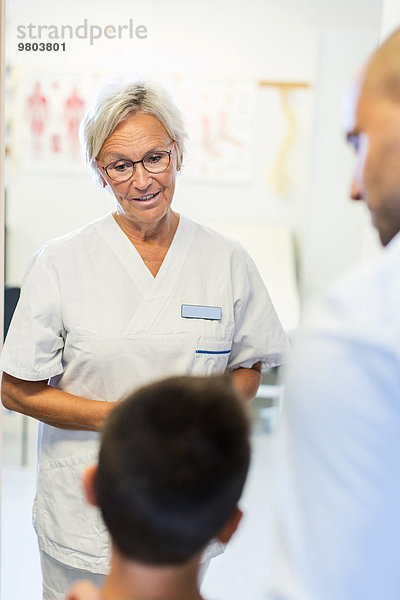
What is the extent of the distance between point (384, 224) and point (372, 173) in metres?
0.05

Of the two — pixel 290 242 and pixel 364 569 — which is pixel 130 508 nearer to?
pixel 364 569

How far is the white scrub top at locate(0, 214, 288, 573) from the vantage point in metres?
1.40

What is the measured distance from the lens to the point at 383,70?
65 centimetres

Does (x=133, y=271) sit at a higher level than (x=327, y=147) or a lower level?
lower

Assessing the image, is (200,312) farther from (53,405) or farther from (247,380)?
(53,405)

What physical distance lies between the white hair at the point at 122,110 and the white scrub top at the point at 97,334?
18 cm

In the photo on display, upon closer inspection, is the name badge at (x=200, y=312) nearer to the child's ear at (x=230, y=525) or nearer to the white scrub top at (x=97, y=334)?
the white scrub top at (x=97, y=334)

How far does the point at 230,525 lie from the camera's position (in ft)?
2.48

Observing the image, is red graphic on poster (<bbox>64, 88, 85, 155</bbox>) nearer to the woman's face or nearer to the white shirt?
the woman's face

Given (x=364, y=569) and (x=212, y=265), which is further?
(x=212, y=265)

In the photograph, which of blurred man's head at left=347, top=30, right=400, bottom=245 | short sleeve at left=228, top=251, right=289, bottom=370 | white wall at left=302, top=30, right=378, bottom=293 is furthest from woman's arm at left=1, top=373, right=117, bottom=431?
white wall at left=302, top=30, right=378, bottom=293

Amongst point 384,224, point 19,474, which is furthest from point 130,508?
point 19,474

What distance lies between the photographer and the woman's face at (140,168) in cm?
140

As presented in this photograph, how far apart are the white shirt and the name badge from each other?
2.72ft
